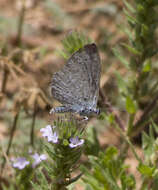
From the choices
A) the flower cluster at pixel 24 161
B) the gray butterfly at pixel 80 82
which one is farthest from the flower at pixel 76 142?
the flower cluster at pixel 24 161

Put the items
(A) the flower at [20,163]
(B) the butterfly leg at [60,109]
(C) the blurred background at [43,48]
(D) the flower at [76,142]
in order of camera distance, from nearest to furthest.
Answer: (D) the flower at [76,142] < (B) the butterfly leg at [60,109] < (A) the flower at [20,163] < (C) the blurred background at [43,48]

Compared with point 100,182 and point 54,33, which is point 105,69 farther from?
point 100,182

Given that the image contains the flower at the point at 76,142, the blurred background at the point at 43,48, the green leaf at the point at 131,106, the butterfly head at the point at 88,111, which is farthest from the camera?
the blurred background at the point at 43,48

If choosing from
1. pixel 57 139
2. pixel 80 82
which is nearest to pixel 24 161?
pixel 80 82

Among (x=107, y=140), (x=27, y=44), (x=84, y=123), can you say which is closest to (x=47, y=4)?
(x=27, y=44)

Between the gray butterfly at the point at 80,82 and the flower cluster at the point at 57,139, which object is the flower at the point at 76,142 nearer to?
the flower cluster at the point at 57,139

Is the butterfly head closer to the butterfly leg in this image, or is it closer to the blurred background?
the butterfly leg
